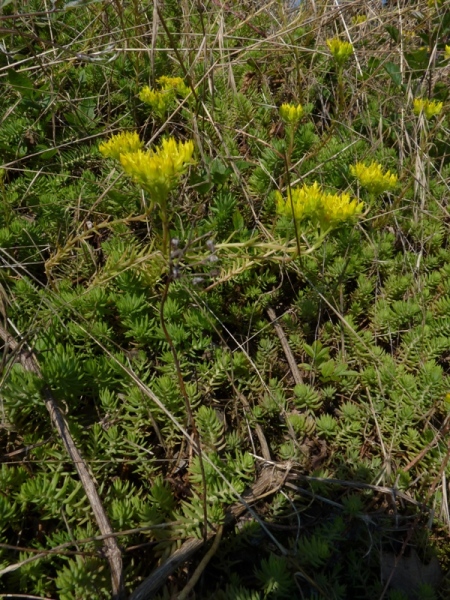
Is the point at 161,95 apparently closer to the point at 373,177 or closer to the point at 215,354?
the point at 373,177

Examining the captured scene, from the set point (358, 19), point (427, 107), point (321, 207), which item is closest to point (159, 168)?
point (321, 207)

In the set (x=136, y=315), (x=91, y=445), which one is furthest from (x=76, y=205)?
(x=91, y=445)

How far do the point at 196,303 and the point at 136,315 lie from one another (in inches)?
7.5

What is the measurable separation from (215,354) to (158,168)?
0.65 meters

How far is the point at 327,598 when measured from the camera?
1065 mm

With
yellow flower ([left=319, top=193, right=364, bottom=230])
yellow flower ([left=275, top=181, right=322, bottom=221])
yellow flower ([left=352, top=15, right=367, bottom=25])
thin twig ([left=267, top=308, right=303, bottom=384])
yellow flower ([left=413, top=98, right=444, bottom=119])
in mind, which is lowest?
thin twig ([left=267, top=308, right=303, bottom=384])

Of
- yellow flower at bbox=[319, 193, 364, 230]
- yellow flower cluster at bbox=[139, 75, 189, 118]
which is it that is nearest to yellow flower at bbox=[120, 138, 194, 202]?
yellow flower at bbox=[319, 193, 364, 230]

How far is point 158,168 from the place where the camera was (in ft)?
3.37

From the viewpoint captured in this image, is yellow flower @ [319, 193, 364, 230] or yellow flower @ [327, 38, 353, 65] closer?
yellow flower @ [319, 193, 364, 230]

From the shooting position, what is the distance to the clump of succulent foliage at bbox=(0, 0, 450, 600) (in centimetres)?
112

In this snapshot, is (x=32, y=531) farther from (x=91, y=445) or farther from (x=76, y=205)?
(x=76, y=205)

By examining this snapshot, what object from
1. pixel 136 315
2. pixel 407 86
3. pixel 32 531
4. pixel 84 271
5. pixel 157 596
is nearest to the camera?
pixel 157 596

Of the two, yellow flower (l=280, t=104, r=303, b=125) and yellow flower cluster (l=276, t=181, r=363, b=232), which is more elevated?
yellow flower (l=280, t=104, r=303, b=125)

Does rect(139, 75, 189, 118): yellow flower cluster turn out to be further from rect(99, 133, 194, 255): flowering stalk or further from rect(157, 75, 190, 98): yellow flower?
rect(99, 133, 194, 255): flowering stalk
